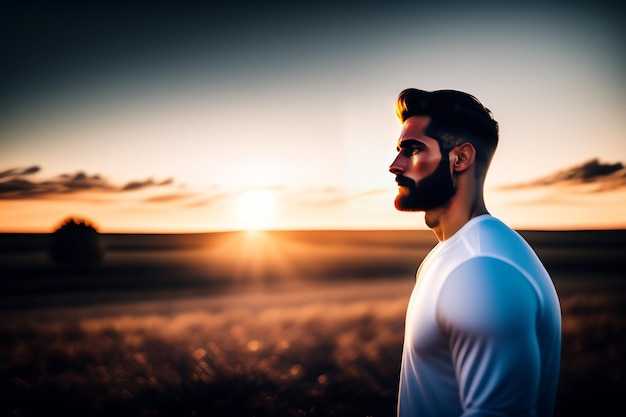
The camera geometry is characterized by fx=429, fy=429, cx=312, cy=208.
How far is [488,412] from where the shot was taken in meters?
1.23

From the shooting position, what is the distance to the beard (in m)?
1.71

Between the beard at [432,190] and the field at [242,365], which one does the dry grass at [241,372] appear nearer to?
the field at [242,365]

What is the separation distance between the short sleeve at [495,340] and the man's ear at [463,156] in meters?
0.51

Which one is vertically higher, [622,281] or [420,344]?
[420,344]

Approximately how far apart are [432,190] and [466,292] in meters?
0.52

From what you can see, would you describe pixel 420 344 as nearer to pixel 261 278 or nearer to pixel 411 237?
pixel 261 278

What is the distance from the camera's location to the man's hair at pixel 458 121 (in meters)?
1.76

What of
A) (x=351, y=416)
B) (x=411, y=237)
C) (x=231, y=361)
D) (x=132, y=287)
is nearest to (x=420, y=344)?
(x=351, y=416)

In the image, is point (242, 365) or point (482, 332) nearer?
point (482, 332)

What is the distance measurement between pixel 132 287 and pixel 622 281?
3340 cm

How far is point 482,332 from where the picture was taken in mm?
1244

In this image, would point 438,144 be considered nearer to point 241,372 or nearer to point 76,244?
point 241,372

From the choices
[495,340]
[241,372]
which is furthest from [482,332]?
[241,372]

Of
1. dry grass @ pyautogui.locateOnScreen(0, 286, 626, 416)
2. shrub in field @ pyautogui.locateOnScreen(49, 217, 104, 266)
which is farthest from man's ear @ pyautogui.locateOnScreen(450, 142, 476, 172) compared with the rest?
shrub in field @ pyautogui.locateOnScreen(49, 217, 104, 266)
